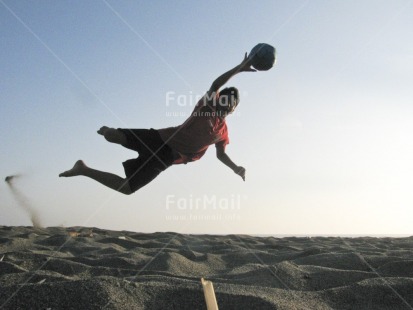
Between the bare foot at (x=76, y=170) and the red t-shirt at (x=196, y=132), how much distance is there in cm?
95

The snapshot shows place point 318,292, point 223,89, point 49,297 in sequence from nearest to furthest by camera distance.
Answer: point 49,297, point 318,292, point 223,89

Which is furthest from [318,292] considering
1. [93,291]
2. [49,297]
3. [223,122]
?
[223,122]

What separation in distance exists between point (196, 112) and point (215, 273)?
163cm

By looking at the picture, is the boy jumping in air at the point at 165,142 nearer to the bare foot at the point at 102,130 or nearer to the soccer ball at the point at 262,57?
the bare foot at the point at 102,130

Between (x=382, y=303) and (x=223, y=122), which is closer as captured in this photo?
(x=382, y=303)

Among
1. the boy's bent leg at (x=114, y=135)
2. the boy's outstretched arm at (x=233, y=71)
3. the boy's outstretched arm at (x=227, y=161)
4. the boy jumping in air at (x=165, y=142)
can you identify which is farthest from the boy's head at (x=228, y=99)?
the boy's bent leg at (x=114, y=135)

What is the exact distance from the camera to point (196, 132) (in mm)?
4227

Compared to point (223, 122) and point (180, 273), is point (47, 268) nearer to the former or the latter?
point (180, 273)

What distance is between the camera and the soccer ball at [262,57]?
3.87 metres

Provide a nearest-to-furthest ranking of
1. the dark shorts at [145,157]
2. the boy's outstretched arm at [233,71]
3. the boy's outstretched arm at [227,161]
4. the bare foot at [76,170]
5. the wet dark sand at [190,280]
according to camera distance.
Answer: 1. the wet dark sand at [190,280]
2. the boy's outstretched arm at [233,71]
3. the dark shorts at [145,157]
4. the bare foot at [76,170]
5. the boy's outstretched arm at [227,161]

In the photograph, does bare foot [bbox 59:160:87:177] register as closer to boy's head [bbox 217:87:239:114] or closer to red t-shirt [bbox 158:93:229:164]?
red t-shirt [bbox 158:93:229:164]

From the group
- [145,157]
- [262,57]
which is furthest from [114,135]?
[262,57]

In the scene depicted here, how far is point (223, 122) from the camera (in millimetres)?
4410

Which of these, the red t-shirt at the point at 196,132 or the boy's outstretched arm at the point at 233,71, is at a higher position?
the boy's outstretched arm at the point at 233,71
